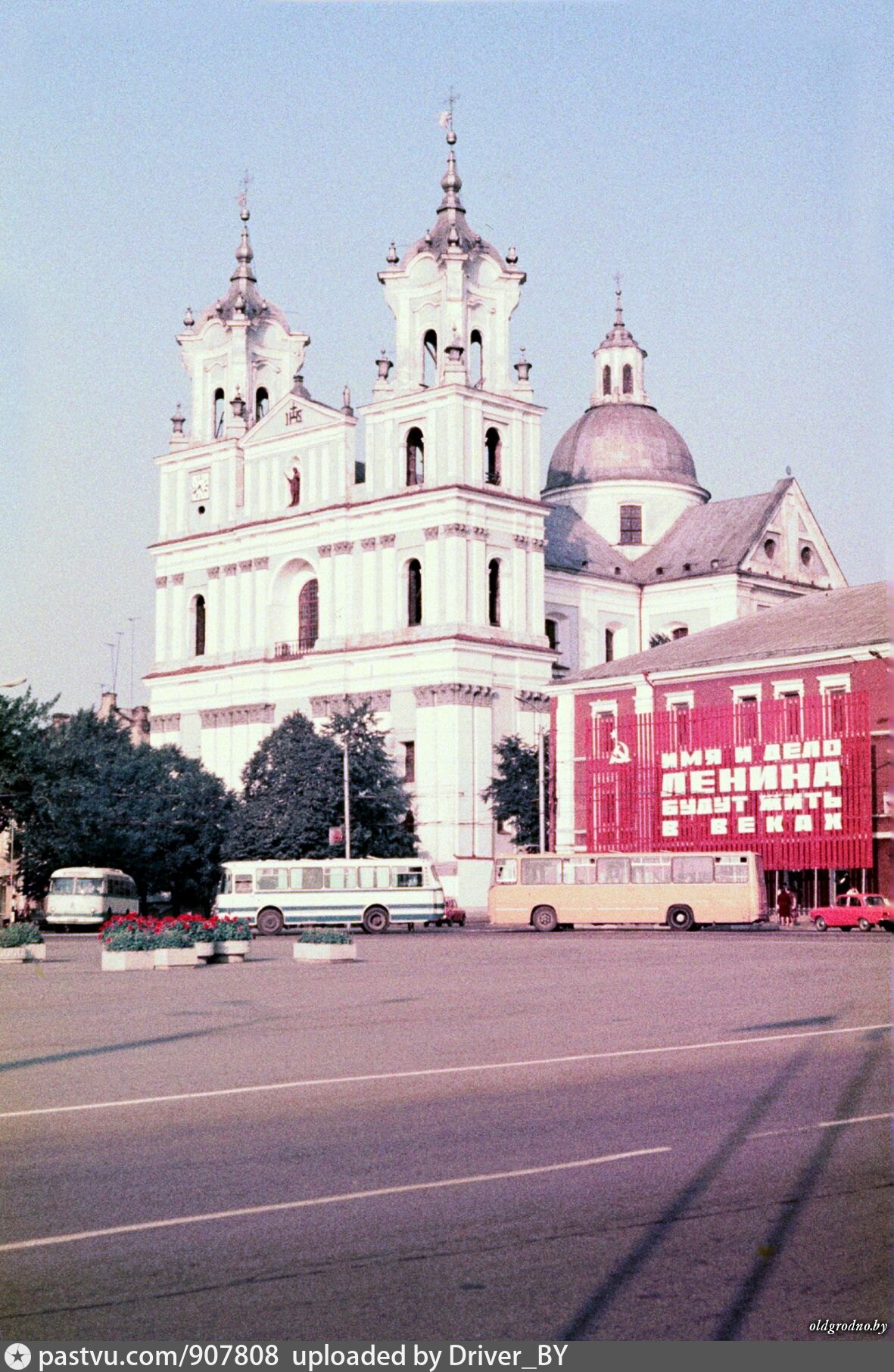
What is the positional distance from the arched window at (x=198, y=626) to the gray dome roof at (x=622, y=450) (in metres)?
25.5

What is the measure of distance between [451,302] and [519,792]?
2523cm

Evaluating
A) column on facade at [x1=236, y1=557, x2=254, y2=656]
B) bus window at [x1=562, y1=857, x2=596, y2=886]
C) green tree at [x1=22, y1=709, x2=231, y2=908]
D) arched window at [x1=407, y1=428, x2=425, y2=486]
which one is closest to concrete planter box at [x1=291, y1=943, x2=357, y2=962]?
bus window at [x1=562, y1=857, x2=596, y2=886]

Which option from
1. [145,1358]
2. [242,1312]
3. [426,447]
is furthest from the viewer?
[426,447]

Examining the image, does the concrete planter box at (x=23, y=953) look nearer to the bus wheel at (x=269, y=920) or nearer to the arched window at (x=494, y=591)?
the bus wheel at (x=269, y=920)

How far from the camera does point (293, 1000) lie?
80.5 ft

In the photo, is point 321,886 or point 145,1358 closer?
point 145,1358

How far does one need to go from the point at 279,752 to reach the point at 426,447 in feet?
58.3

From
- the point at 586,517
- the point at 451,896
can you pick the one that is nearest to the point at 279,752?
the point at 451,896

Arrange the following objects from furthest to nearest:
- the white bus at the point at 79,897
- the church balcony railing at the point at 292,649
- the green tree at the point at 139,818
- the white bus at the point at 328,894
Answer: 1. the church balcony railing at the point at 292,649
2. the green tree at the point at 139,818
3. the white bus at the point at 79,897
4. the white bus at the point at 328,894

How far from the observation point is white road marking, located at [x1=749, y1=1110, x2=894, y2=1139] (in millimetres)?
11445

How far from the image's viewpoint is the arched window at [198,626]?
98.2 m

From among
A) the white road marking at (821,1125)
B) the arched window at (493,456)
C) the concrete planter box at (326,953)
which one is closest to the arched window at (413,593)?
the arched window at (493,456)

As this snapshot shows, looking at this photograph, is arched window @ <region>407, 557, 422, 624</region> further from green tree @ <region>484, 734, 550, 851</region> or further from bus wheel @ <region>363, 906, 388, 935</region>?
bus wheel @ <region>363, 906, 388, 935</region>

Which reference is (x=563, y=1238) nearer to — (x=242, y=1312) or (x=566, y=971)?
(x=242, y=1312)
